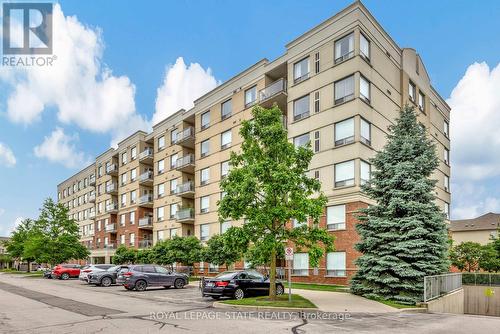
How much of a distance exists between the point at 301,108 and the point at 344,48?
555cm

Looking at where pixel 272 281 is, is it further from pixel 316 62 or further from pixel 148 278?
pixel 316 62

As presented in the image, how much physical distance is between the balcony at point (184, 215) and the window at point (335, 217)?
1877 centimetres

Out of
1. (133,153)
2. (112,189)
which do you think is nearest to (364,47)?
(133,153)

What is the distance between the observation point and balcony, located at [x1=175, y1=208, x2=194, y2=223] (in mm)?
43912

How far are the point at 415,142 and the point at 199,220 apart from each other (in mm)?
26598

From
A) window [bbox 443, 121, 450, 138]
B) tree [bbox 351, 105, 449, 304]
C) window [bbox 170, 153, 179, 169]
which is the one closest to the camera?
tree [bbox 351, 105, 449, 304]

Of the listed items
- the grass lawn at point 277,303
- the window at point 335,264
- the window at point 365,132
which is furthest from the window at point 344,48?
the grass lawn at point 277,303

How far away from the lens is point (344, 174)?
28.6 m

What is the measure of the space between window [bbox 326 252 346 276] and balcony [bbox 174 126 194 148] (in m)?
22.8

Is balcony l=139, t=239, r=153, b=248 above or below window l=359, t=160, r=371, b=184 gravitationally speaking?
below

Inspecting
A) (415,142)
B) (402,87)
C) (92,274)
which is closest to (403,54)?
(402,87)

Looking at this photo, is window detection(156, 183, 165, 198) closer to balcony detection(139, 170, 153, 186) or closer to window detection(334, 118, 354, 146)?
balcony detection(139, 170, 153, 186)

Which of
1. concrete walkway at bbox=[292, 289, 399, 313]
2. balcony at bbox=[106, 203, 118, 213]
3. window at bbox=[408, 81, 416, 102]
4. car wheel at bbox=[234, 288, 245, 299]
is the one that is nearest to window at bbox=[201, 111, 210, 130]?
window at bbox=[408, 81, 416, 102]

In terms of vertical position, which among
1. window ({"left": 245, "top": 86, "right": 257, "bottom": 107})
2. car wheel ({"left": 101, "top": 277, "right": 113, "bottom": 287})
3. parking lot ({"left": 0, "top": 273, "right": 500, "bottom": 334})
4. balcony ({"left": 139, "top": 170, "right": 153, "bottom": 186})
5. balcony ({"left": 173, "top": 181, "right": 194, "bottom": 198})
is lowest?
car wheel ({"left": 101, "top": 277, "right": 113, "bottom": 287})
